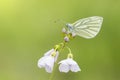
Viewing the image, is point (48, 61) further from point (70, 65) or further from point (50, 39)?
point (50, 39)

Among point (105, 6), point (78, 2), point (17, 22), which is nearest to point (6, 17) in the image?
point (17, 22)

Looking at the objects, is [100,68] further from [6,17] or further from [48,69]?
[48,69]

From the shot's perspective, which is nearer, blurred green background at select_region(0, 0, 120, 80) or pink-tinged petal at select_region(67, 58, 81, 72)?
pink-tinged petal at select_region(67, 58, 81, 72)

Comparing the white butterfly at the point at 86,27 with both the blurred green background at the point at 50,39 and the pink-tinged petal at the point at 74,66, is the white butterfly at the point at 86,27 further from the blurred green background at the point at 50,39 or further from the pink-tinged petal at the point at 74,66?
the blurred green background at the point at 50,39

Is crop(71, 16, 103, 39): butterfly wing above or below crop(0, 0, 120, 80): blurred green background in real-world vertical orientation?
below

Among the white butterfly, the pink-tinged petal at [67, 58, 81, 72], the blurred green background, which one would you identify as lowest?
the pink-tinged petal at [67, 58, 81, 72]

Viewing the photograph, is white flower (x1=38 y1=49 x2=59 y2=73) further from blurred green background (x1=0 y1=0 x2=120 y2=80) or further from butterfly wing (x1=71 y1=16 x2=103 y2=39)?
blurred green background (x1=0 y1=0 x2=120 y2=80)

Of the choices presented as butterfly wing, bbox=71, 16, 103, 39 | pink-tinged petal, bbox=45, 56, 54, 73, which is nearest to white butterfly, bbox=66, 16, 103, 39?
butterfly wing, bbox=71, 16, 103, 39

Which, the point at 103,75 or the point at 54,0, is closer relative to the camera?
the point at 103,75
